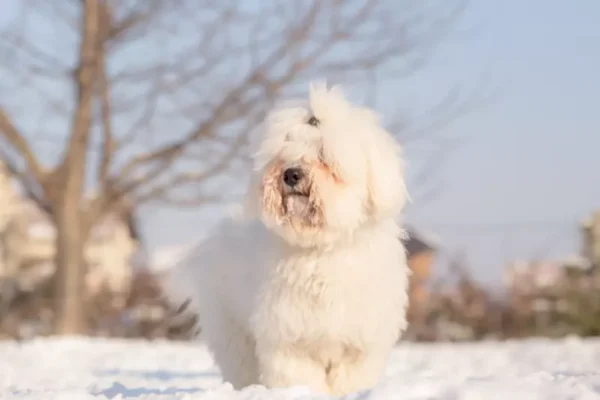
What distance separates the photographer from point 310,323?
4281mm

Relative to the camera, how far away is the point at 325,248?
14.6 feet

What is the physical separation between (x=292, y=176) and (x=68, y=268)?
8.82 meters

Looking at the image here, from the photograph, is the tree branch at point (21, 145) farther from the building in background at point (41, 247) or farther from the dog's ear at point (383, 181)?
the dog's ear at point (383, 181)

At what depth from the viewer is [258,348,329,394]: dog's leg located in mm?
4305

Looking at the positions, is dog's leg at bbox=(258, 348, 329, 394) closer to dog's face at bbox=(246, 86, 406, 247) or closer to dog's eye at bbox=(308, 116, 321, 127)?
dog's face at bbox=(246, 86, 406, 247)

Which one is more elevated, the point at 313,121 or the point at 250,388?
the point at 313,121

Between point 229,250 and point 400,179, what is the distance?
43.2 inches

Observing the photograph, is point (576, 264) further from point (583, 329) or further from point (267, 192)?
point (267, 192)

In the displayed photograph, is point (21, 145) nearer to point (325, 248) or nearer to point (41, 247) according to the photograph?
point (325, 248)

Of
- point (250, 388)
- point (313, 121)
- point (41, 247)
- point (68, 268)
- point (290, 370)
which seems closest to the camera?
point (250, 388)

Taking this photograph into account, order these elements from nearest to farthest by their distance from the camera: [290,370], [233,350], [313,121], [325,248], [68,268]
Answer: [290,370] → [325,248] → [313,121] → [233,350] → [68,268]

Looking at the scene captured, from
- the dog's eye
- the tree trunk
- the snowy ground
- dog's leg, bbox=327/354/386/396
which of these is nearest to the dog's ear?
the dog's eye

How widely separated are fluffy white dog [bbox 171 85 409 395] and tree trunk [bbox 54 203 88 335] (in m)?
8.35

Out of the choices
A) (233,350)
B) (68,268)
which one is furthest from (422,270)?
(233,350)
